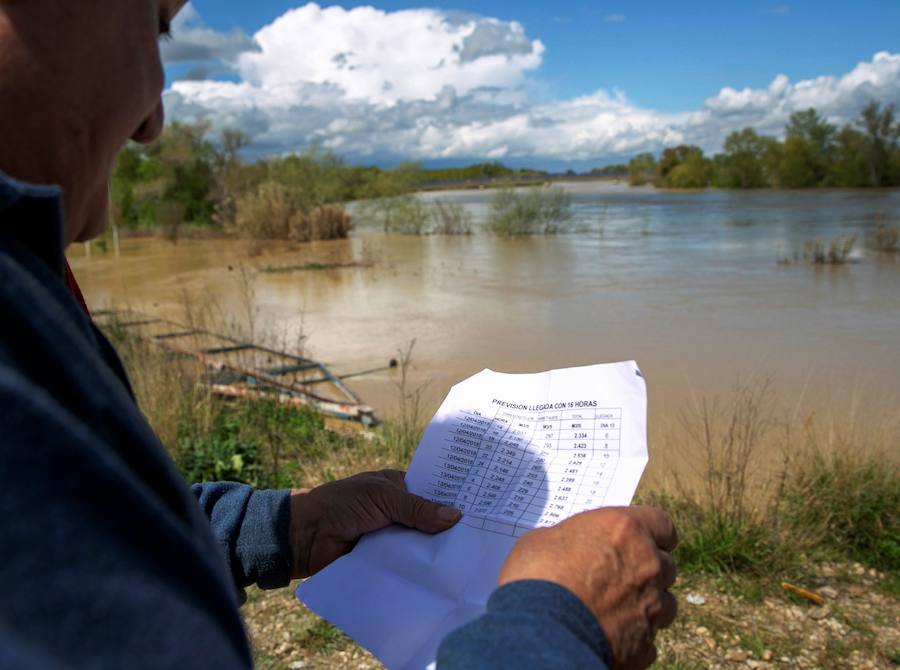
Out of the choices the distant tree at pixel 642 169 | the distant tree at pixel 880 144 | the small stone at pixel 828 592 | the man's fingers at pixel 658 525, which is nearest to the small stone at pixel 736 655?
the small stone at pixel 828 592

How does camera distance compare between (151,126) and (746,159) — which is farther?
(746,159)

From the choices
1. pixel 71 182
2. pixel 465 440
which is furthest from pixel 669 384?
pixel 71 182

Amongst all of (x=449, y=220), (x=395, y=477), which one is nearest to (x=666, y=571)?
(x=395, y=477)

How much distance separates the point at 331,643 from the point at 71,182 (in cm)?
261

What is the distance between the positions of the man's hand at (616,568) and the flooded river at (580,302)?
594 cm

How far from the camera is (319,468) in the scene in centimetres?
469

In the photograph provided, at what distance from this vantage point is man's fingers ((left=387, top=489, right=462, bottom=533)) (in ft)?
4.40

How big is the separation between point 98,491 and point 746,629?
300 cm

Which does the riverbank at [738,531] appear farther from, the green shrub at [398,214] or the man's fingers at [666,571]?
the green shrub at [398,214]

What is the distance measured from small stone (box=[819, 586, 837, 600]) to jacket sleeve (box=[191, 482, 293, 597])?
111 inches

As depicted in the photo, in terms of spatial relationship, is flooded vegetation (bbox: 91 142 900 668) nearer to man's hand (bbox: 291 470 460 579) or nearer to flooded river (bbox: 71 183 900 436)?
flooded river (bbox: 71 183 900 436)

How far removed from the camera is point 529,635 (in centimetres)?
79

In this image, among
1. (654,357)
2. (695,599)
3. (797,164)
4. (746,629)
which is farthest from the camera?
(797,164)

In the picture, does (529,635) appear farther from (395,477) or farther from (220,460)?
(220,460)
